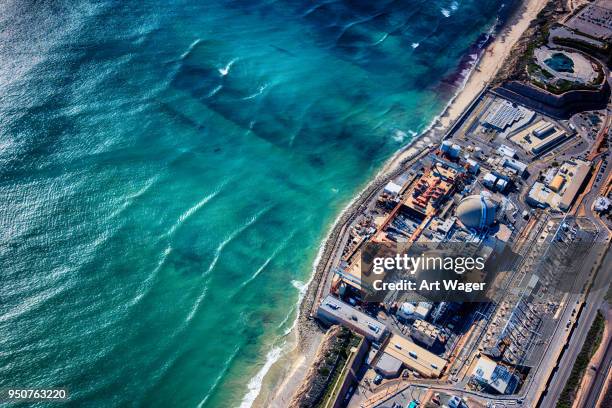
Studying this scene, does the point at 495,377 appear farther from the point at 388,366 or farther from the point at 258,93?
the point at 258,93

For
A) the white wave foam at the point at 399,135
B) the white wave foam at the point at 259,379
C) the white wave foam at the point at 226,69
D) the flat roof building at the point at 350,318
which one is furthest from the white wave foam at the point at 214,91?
the white wave foam at the point at 259,379

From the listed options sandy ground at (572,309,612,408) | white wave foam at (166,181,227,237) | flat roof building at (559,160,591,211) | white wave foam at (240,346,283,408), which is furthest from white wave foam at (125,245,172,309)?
flat roof building at (559,160,591,211)

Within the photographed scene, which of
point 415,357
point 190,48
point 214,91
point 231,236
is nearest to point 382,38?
point 214,91

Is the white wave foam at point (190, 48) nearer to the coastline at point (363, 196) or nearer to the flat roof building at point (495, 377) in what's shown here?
the coastline at point (363, 196)

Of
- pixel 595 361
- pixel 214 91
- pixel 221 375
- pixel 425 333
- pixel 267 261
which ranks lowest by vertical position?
pixel 221 375

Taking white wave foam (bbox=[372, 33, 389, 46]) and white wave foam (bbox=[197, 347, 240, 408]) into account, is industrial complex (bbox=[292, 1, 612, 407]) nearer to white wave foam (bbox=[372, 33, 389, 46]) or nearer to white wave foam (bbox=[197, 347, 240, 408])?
white wave foam (bbox=[197, 347, 240, 408])
